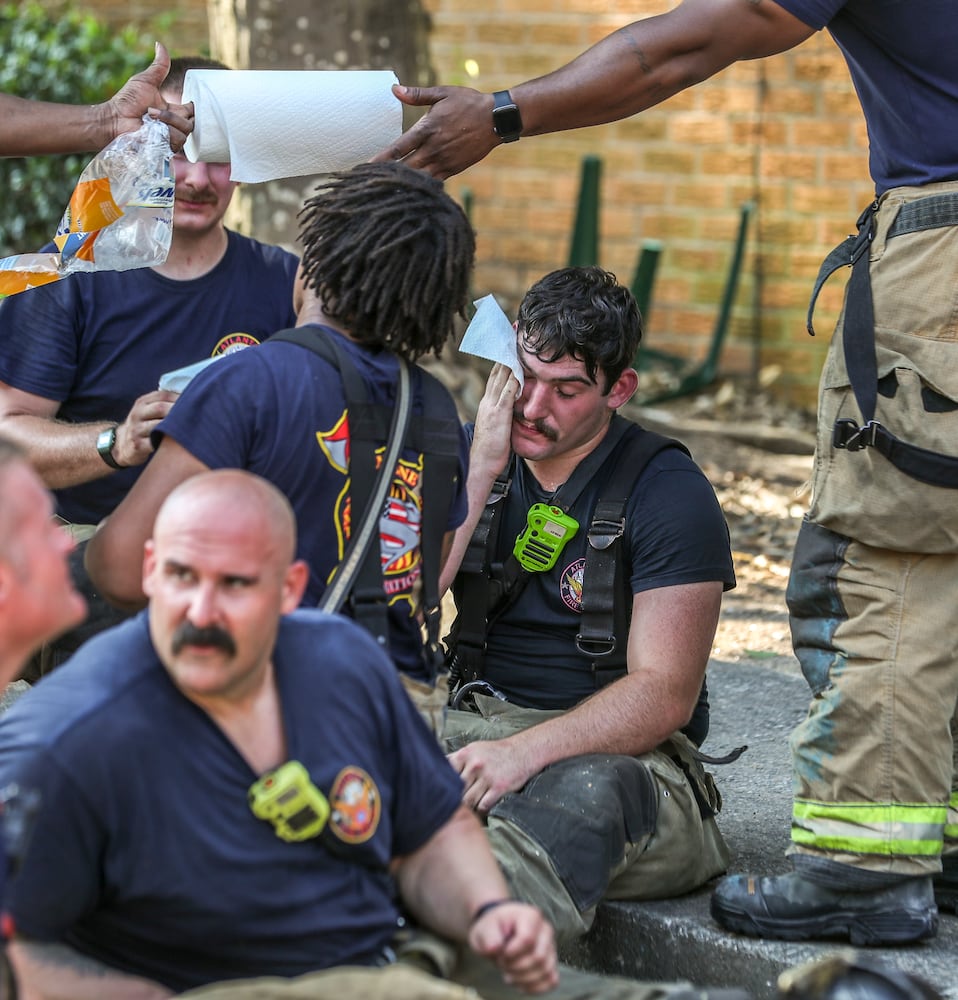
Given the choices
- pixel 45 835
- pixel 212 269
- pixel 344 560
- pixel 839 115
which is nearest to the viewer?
pixel 45 835

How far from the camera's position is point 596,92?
3275 mm

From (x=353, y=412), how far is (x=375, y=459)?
93 millimetres

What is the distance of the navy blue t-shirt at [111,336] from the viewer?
3721mm

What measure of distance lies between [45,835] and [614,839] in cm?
150

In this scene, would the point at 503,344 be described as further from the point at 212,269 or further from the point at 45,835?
the point at 45,835

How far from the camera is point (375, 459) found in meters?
2.74

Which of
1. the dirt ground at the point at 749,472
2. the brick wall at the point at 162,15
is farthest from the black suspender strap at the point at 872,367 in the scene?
the brick wall at the point at 162,15

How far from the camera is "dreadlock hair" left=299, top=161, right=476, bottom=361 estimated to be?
2742 mm

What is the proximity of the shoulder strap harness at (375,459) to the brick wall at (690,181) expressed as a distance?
6290mm

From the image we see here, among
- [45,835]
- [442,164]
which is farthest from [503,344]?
[45,835]

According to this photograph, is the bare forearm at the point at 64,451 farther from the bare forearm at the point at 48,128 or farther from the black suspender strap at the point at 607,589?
the black suspender strap at the point at 607,589

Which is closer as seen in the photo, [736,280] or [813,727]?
[813,727]

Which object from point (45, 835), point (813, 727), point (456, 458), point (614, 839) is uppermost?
point (456, 458)

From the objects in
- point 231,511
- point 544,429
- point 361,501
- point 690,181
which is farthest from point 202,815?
point 690,181
